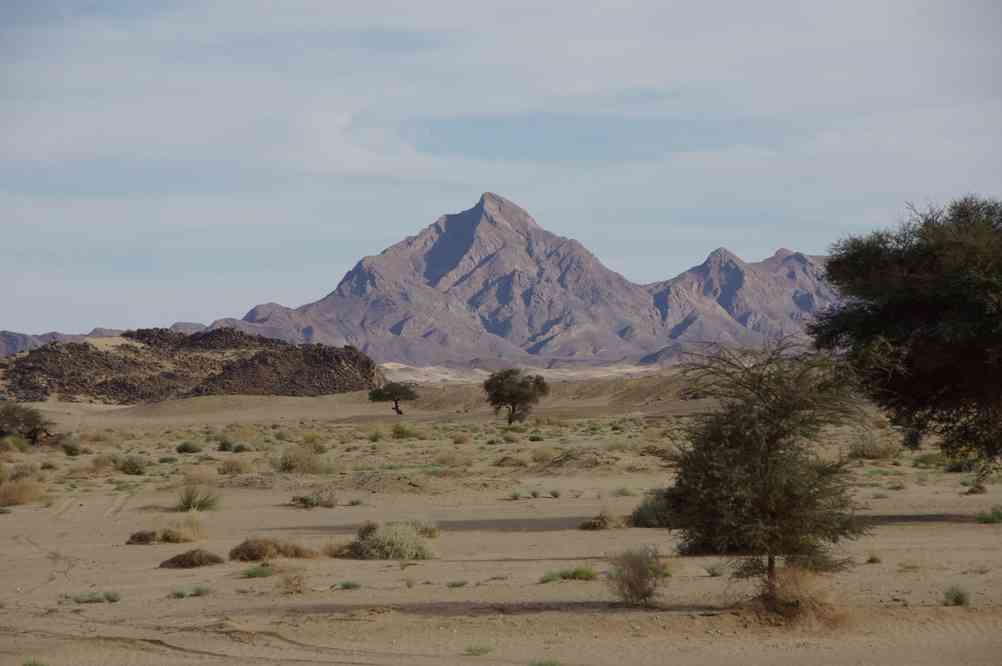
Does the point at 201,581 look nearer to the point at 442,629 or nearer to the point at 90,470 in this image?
the point at 442,629

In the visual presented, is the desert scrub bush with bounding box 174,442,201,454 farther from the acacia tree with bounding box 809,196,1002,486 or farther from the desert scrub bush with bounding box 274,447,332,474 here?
the acacia tree with bounding box 809,196,1002,486

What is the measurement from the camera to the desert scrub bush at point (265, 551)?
22.0 m

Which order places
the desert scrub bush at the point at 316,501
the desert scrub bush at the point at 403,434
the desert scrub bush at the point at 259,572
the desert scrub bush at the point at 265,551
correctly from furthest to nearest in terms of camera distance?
the desert scrub bush at the point at 403,434 < the desert scrub bush at the point at 316,501 < the desert scrub bush at the point at 265,551 < the desert scrub bush at the point at 259,572

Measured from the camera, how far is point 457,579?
63.0ft

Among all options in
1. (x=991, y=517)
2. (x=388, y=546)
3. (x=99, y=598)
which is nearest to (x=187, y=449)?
(x=388, y=546)

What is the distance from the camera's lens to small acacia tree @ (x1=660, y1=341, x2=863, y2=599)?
14719 millimetres

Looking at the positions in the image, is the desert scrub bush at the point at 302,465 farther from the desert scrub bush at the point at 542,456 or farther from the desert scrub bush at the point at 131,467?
the desert scrub bush at the point at 542,456

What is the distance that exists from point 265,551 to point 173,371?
387ft

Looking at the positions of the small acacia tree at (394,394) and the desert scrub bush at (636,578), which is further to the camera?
the small acacia tree at (394,394)

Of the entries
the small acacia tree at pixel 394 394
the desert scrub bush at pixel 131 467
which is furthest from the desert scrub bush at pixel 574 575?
the small acacia tree at pixel 394 394

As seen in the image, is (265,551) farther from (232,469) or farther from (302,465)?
(232,469)

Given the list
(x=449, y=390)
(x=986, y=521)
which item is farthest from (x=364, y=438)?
(x=449, y=390)

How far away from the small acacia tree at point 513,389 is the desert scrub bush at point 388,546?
51.7 meters

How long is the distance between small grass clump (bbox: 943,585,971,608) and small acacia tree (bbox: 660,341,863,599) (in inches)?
70.9
